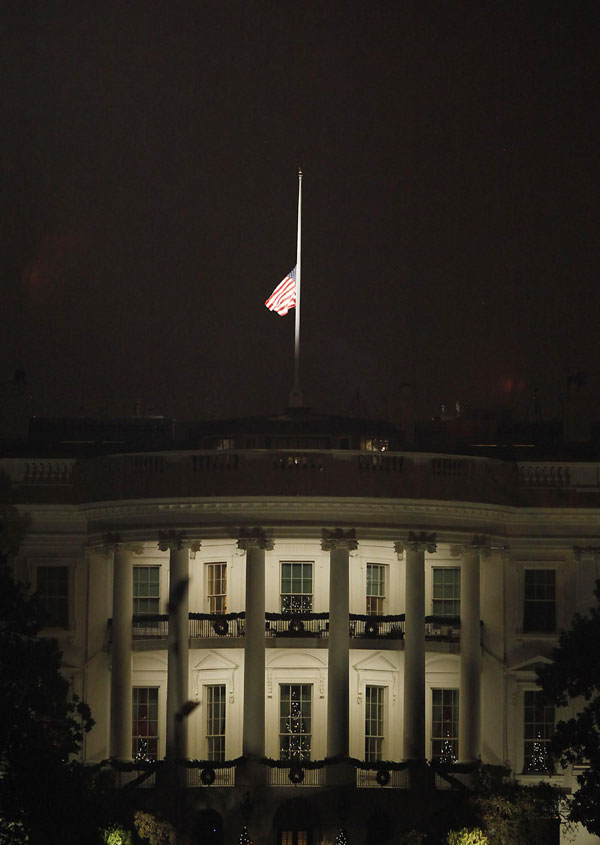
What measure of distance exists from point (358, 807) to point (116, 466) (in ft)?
40.4

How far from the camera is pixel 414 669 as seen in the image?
78.4m

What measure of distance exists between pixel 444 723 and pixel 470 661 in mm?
2787

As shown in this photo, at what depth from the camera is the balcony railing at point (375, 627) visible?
80062 millimetres

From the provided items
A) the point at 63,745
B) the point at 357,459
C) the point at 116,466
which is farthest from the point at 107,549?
the point at 63,745

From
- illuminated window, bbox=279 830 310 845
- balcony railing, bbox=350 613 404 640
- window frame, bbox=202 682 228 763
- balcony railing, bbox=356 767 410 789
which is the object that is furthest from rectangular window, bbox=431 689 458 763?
window frame, bbox=202 682 228 763

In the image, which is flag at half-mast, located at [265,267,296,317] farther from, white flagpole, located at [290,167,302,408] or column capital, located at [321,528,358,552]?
column capital, located at [321,528,358,552]

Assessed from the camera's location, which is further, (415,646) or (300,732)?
(300,732)

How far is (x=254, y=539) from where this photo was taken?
78.0 meters

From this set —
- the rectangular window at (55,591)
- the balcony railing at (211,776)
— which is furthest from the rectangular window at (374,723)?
the rectangular window at (55,591)

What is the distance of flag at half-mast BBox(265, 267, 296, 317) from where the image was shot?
3371 inches

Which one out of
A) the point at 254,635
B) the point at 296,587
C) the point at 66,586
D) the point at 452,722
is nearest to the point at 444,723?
the point at 452,722

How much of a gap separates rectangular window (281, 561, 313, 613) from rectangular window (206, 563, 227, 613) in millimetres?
1785

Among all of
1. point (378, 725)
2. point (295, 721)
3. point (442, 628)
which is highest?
point (442, 628)

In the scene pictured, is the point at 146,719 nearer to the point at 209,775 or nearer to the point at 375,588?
the point at 209,775
